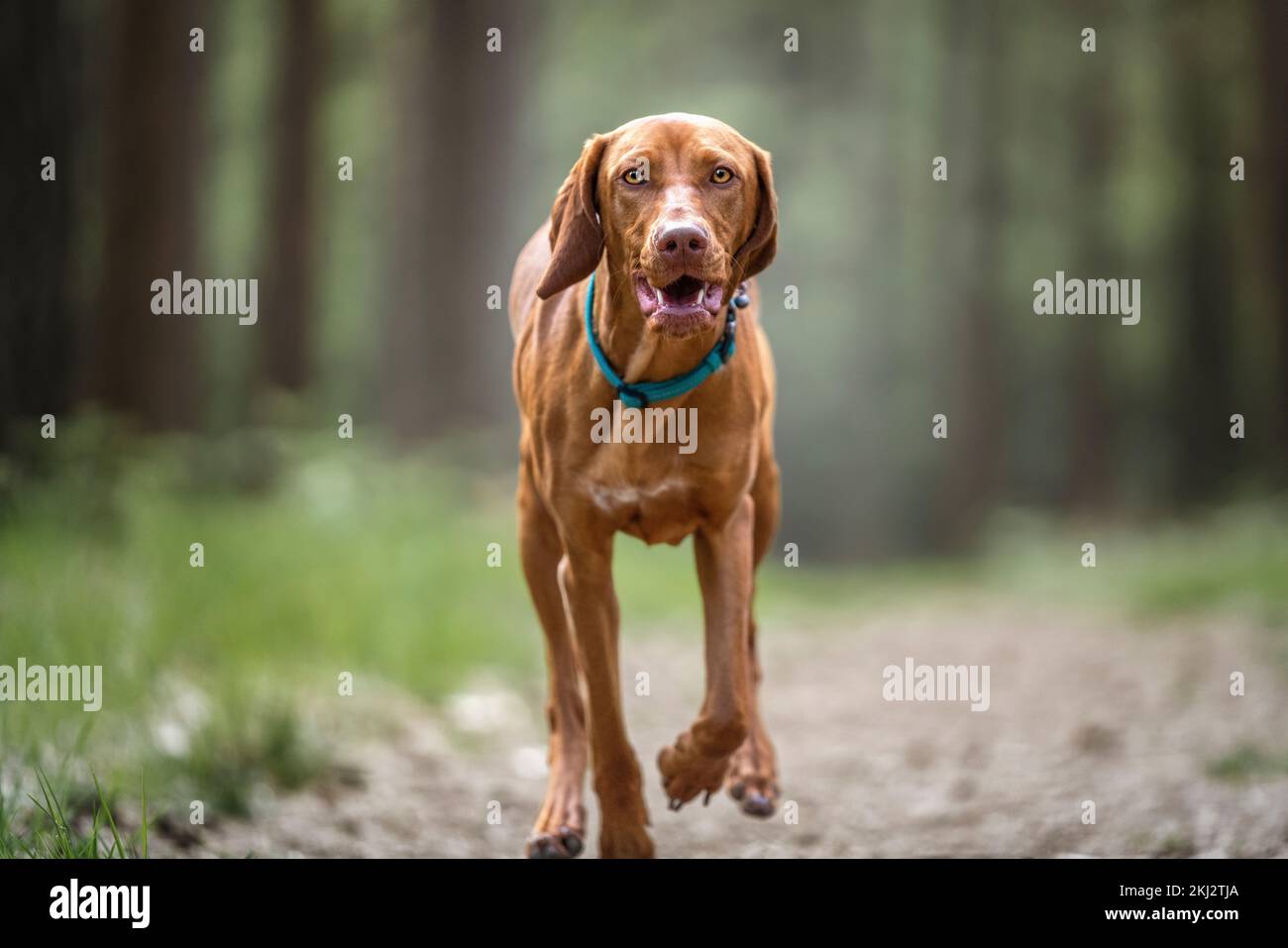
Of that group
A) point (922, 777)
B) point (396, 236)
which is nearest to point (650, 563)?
point (396, 236)

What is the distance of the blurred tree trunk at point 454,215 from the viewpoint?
14750 mm

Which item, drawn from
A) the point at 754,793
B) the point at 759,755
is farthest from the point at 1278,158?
the point at 754,793

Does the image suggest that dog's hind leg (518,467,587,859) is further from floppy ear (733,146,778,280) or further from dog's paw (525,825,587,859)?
floppy ear (733,146,778,280)

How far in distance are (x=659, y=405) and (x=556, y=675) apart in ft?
4.31

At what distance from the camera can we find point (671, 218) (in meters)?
3.77

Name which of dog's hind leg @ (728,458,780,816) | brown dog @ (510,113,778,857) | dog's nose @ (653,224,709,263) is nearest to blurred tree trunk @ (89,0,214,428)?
brown dog @ (510,113,778,857)

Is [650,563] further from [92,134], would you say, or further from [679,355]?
[679,355]

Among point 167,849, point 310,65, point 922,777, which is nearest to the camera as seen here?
A: point 167,849

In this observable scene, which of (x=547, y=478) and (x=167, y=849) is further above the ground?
(x=547, y=478)

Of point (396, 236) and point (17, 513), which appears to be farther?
point (396, 236)

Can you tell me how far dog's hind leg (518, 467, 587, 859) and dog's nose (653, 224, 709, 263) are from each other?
1.47 meters

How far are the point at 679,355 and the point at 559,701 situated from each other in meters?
1.53

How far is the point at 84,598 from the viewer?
6836mm

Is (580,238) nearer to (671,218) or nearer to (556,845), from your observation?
(671,218)
